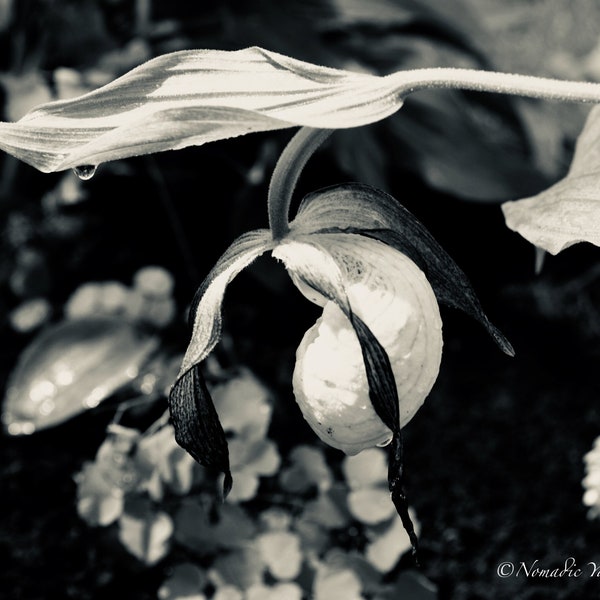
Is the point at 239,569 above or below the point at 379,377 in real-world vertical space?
below

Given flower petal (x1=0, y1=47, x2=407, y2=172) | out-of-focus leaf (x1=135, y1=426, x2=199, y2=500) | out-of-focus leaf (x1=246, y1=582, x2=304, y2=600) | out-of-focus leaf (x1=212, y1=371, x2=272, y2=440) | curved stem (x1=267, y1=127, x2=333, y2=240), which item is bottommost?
out-of-focus leaf (x1=246, y1=582, x2=304, y2=600)

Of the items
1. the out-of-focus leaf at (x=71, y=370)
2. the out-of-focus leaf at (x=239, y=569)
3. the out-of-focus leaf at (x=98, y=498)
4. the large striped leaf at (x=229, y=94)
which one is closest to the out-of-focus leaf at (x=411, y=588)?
the out-of-focus leaf at (x=239, y=569)

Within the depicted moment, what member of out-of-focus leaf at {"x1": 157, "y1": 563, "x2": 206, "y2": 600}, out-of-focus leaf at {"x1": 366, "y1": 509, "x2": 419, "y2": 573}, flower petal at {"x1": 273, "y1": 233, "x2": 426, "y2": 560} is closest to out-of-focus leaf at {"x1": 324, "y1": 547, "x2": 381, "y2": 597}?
out-of-focus leaf at {"x1": 366, "y1": 509, "x2": 419, "y2": 573}

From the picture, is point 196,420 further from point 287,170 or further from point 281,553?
point 281,553

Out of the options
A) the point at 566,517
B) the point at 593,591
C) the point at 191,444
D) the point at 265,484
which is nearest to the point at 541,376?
the point at 566,517

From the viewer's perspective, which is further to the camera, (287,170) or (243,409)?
(243,409)

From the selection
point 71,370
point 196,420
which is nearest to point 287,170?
point 196,420

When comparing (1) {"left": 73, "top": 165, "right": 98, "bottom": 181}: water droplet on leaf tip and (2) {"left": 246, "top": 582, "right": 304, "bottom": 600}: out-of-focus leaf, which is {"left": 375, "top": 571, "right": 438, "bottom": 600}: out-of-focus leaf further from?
(1) {"left": 73, "top": 165, "right": 98, "bottom": 181}: water droplet on leaf tip
